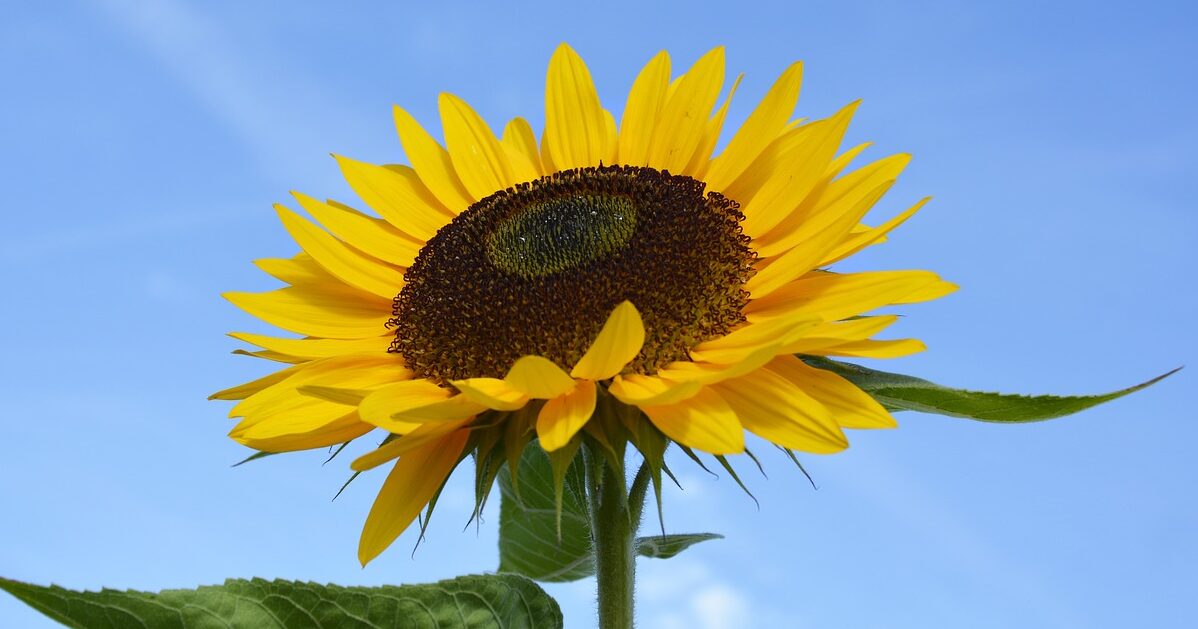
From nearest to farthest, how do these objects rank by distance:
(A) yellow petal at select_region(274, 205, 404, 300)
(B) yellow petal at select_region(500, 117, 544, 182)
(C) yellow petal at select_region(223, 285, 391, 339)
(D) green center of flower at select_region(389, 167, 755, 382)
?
1. (D) green center of flower at select_region(389, 167, 755, 382)
2. (C) yellow petal at select_region(223, 285, 391, 339)
3. (A) yellow petal at select_region(274, 205, 404, 300)
4. (B) yellow petal at select_region(500, 117, 544, 182)

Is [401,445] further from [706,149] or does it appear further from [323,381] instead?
[706,149]

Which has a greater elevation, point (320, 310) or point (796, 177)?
point (796, 177)

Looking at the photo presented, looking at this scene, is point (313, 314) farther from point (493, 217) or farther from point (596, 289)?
point (596, 289)

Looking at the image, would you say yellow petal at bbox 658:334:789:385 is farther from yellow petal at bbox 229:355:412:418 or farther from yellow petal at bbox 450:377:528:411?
yellow petal at bbox 229:355:412:418

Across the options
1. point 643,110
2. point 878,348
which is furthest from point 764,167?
point 878,348

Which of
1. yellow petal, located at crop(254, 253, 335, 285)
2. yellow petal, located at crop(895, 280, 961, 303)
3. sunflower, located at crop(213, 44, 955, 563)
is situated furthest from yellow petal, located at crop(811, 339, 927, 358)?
yellow petal, located at crop(254, 253, 335, 285)
